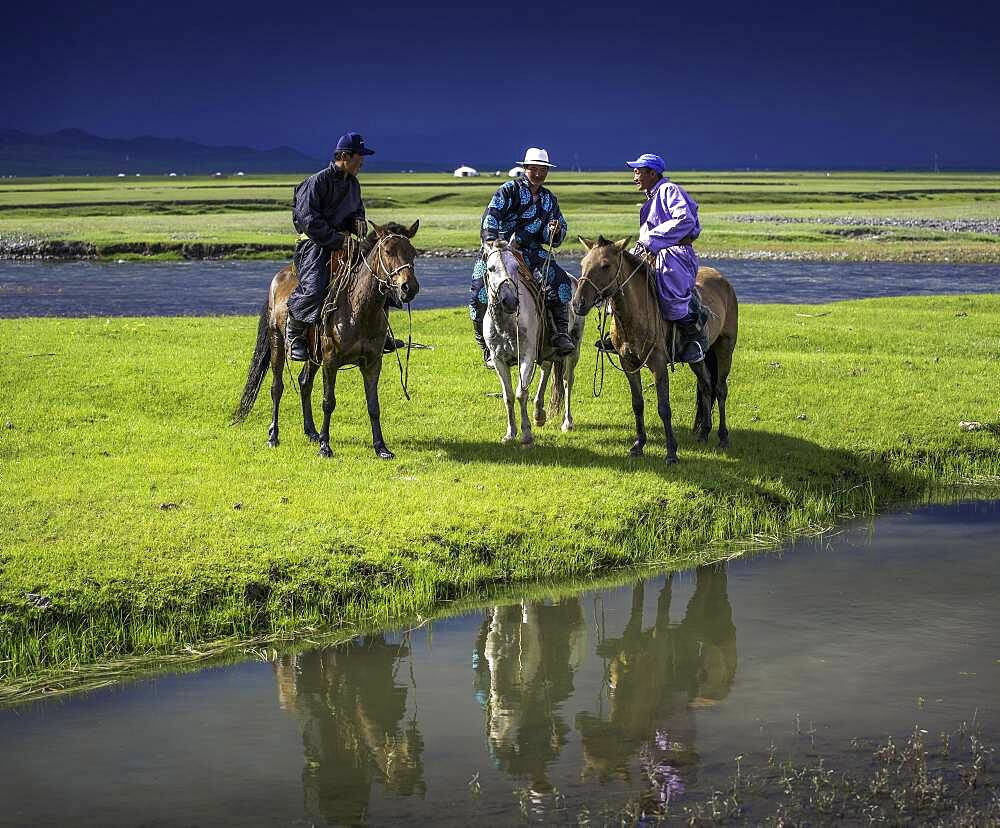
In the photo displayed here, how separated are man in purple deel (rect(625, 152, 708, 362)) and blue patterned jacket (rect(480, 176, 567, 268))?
111 cm

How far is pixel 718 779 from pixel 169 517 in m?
6.18

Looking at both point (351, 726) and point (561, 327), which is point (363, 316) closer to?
point (561, 327)

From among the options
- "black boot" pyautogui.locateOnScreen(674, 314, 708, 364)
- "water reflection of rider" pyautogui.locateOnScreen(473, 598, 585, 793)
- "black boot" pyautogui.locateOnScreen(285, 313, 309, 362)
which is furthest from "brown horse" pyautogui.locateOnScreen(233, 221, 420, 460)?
"water reflection of rider" pyautogui.locateOnScreen(473, 598, 585, 793)

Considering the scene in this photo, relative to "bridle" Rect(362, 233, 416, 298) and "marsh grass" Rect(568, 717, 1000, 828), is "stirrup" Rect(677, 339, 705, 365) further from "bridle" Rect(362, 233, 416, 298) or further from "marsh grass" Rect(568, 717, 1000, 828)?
"marsh grass" Rect(568, 717, 1000, 828)

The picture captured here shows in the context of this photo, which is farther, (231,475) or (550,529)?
(231,475)

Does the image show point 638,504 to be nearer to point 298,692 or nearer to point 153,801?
point 298,692

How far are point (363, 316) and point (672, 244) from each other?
360cm

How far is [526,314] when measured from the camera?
14.0 metres

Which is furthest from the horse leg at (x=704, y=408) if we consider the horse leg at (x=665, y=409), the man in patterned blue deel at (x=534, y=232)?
the man in patterned blue deel at (x=534, y=232)

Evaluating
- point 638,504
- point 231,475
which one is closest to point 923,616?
point 638,504

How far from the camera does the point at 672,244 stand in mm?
13180

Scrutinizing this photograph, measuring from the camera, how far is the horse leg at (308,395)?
1423cm

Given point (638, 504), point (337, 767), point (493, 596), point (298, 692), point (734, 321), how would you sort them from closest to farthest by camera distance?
point (337, 767) → point (298, 692) → point (493, 596) → point (638, 504) → point (734, 321)

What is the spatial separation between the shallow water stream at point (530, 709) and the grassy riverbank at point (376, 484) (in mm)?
823
